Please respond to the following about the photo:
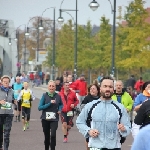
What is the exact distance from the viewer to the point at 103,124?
7887 mm

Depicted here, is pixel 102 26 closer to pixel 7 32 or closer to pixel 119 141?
pixel 7 32

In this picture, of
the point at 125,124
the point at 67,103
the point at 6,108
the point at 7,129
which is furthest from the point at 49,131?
the point at 125,124

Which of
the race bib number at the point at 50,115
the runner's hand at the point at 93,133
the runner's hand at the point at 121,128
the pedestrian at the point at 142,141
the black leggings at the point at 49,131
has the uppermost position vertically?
the pedestrian at the point at 142,141

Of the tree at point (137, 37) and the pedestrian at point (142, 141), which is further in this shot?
the tree at point (137, 37)

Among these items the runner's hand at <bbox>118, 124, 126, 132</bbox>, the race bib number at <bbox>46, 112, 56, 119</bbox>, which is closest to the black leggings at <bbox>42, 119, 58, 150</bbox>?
the race bib number at <bbox>46, 112, 56, 119</bbox>

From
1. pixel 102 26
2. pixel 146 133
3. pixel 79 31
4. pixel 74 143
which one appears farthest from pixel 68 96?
pixel 79 31

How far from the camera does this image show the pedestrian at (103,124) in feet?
25.7

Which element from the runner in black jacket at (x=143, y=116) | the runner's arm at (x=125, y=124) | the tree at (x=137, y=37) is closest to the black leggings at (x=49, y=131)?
the runner's arm at (x=125, y=124)

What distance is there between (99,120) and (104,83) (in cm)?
45

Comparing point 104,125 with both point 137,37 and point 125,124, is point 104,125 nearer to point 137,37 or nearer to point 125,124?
point 125,124

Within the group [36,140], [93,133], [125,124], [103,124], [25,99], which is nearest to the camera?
[93,133]

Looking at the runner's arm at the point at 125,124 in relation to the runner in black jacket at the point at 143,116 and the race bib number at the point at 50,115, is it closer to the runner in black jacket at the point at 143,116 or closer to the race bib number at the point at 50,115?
the runner in black jacket at the point at 143,116

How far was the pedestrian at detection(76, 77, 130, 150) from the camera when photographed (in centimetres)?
785

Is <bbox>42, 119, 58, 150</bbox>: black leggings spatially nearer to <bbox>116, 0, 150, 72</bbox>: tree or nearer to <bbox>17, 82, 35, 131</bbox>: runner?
<bbox>17, 82, 35, 131</bbox>: runner
